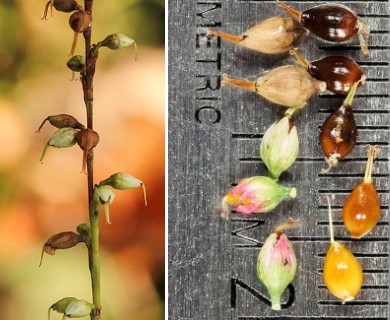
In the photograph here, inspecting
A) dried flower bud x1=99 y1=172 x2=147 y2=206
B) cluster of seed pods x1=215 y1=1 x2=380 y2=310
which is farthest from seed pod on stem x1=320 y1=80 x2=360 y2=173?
dried flower bud x1=99 y1=172 x2=147 y2=206

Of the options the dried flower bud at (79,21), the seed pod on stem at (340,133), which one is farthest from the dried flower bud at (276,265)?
the dried flower bud at (79,21)

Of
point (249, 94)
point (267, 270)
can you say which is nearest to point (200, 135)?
point (249, 94)

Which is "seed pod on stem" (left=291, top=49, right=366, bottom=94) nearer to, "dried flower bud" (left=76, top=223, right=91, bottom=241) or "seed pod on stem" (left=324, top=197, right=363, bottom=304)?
"seed pod on stem" (left=324, top=197, right=363, bottom=304)

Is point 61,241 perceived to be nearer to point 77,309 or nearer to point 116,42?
point 77,309

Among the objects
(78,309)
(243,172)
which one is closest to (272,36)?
(243,172)

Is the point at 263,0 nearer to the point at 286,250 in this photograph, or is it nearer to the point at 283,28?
the point at 283,28

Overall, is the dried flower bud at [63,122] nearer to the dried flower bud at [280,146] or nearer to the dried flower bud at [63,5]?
the dried flower bud at [63,5]

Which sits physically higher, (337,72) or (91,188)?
(337,72)
